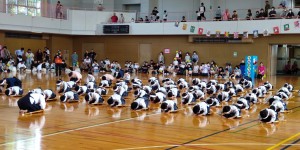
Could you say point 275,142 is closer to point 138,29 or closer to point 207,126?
point 207,126

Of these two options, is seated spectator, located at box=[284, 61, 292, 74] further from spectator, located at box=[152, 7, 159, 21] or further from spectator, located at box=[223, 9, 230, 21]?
spectator, located at box=[152, 7, 159, 21]

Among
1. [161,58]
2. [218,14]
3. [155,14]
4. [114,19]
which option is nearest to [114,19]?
[114,19]

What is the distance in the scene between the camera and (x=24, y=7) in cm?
3653

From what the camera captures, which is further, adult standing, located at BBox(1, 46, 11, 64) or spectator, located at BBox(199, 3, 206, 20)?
spectator, located at BBox(199, 3, 206, 20)

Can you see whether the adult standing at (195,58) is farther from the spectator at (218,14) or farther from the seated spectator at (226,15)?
the seated spectator at (226,15)

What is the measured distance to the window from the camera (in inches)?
1384

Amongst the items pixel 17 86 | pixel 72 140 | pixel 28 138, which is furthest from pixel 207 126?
pixel 17 86

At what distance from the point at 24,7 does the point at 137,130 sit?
30123 mm

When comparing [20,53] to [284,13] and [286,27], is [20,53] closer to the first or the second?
[286,27]

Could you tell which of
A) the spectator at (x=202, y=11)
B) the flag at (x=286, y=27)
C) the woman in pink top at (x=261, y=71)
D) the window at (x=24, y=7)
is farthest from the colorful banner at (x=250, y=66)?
the window at (x=24, y=7)

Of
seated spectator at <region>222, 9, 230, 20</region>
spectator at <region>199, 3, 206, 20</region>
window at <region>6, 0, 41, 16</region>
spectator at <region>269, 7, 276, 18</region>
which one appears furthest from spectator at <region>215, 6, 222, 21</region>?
window at <region>6, 0, 41, 16</region>

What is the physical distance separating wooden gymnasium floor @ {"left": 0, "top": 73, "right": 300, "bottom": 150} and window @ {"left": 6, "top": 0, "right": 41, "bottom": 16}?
2454 cm

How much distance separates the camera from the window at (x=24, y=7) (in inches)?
1384

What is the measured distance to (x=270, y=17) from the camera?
3369cm
